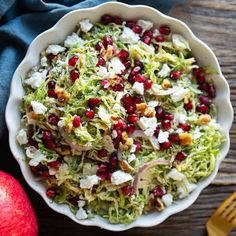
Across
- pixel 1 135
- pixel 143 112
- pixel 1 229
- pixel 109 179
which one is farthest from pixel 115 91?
pixel 1 229

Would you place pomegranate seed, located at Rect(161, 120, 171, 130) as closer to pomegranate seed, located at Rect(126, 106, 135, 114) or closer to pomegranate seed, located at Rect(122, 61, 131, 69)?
pomegranate seed, located at Rect(126, 106, 135, 114)

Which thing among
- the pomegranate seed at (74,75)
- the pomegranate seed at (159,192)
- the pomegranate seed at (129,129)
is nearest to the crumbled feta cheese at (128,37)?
the pomegranate seed at (74,75)

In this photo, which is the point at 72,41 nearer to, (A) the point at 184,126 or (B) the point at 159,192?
(A) the point at 184,126

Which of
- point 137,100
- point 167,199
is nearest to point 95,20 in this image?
point 137,100

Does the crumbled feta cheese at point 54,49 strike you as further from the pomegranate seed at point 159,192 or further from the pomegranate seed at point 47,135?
the pomegranate seed at point 159,192

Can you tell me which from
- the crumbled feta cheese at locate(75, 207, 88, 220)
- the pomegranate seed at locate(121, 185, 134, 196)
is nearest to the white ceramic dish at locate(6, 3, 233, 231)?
the crumbled feta cheese at locate(75, 207, 88, 220)

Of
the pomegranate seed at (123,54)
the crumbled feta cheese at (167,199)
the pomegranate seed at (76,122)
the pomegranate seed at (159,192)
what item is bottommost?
the crumbled feta cheese at (167,199)

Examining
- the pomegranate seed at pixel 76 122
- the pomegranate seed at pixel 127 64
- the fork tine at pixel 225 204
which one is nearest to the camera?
the pomegranate seed at pixel 76 122

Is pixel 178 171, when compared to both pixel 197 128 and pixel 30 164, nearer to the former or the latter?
pixel 197 128
